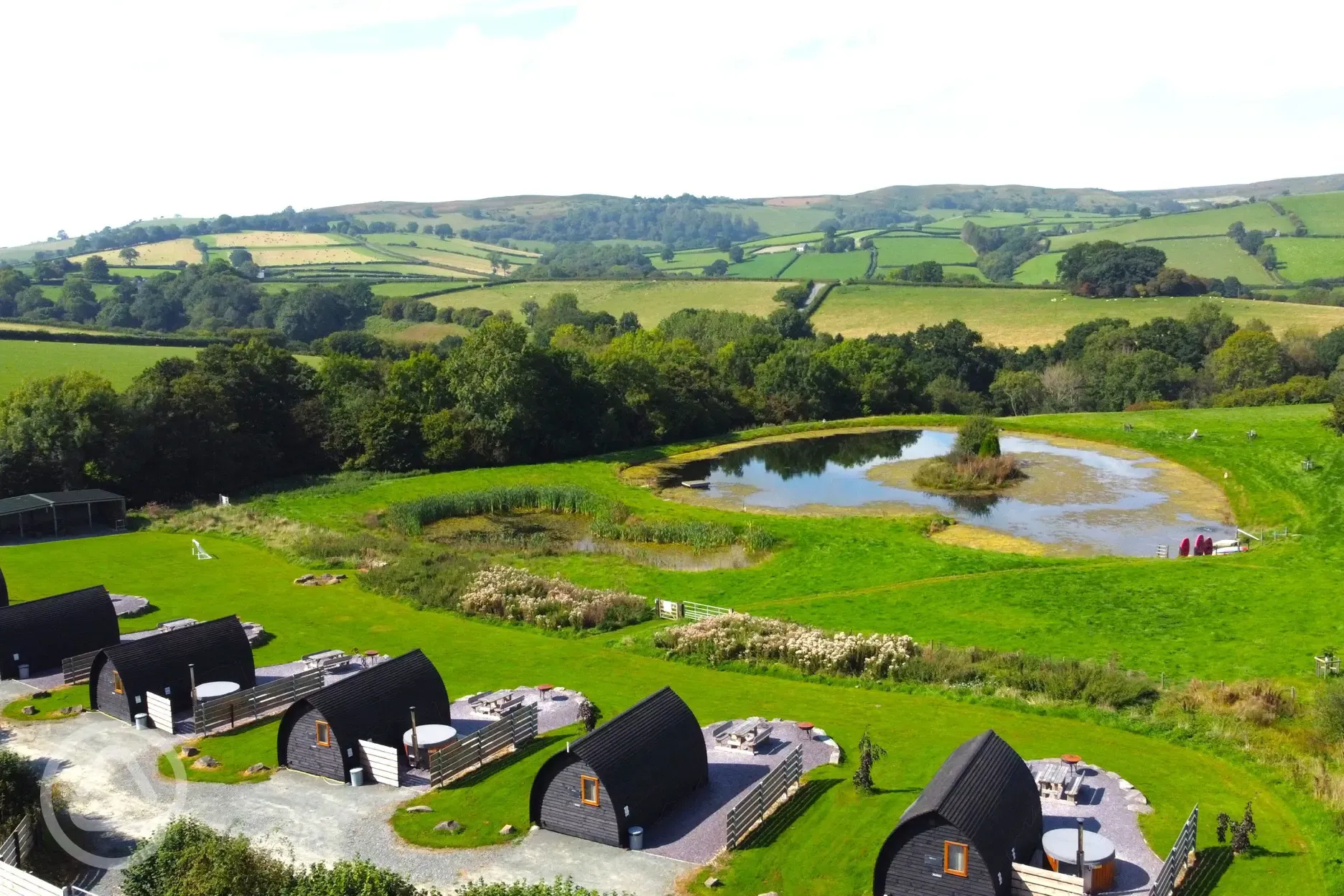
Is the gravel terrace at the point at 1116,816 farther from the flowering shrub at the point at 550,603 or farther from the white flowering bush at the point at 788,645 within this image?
the flowering shrub at the point at 550,603

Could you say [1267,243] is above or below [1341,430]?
above

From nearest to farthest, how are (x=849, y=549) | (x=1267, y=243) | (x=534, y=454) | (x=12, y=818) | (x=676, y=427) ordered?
(x=12, y=818), (x=849, y=549), (x=534, y=454), (x=676, y=427), (x=1267, y=243)

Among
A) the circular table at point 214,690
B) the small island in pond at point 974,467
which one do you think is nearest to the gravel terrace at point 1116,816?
the circular table at point 214,690

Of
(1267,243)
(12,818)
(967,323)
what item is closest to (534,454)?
(12,818)

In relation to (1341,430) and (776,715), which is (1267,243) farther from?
(776,715)

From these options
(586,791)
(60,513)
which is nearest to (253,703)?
(586,791)

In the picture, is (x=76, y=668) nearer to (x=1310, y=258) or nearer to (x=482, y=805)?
(x=482, y=805)
